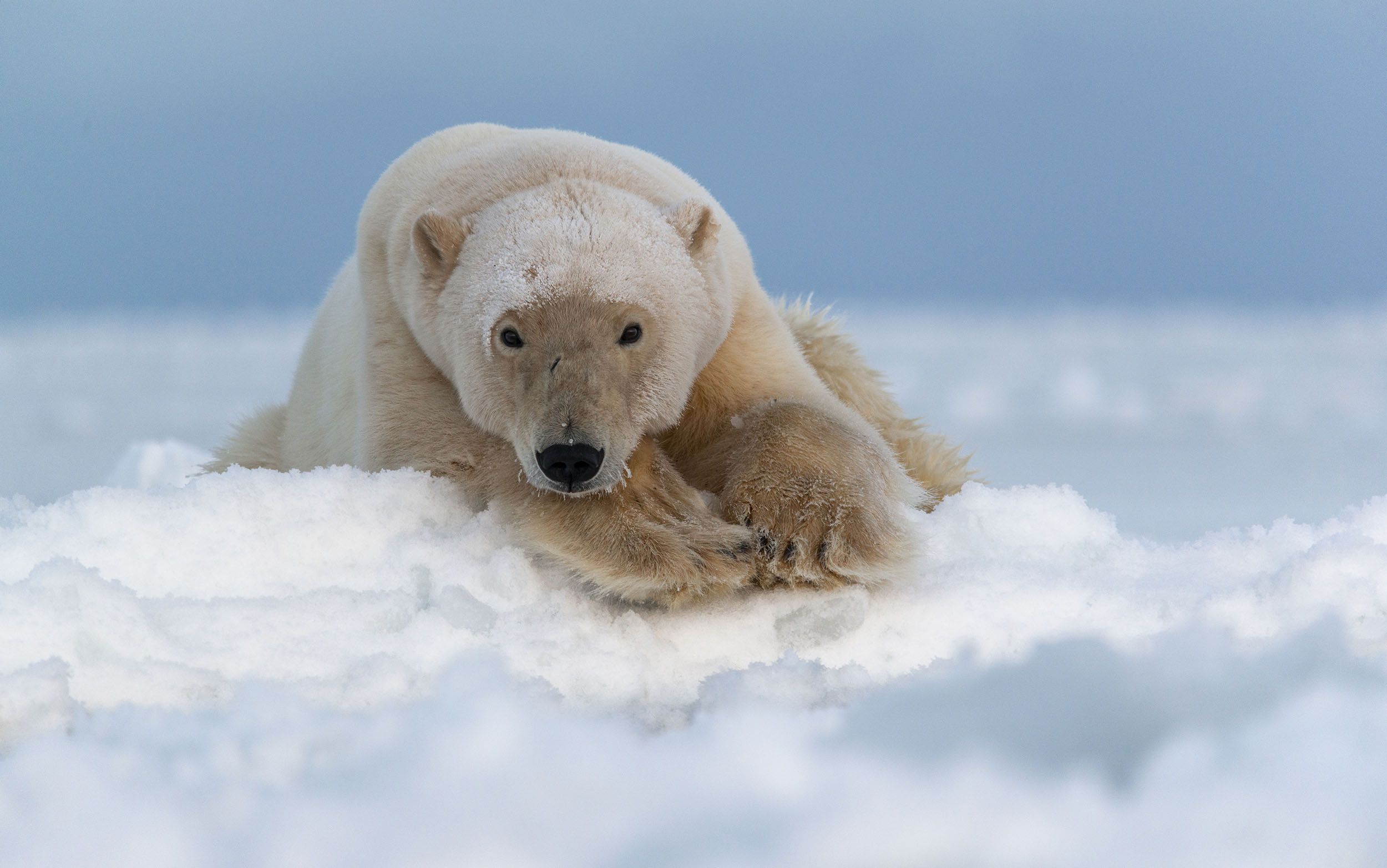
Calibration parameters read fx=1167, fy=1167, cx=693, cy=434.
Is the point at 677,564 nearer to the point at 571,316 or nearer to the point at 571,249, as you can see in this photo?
the point at 571,316

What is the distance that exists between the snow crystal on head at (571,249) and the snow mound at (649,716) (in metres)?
0.81

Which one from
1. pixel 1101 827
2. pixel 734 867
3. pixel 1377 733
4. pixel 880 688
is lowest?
pixel 734 867

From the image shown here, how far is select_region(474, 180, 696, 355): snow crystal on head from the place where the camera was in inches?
130

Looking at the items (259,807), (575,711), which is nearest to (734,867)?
(259,807)

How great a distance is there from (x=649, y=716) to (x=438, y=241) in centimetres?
189

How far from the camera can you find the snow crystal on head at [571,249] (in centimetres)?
331

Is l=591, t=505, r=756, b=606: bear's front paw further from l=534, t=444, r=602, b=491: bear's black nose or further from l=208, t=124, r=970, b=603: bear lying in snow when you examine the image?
l=534, t=444, r=602, b=491: bear's black nose

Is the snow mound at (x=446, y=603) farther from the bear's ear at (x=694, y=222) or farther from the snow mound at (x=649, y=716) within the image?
the bear's ear at (x=694, y=222)

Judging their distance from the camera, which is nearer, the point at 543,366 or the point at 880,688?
the point at 880,688

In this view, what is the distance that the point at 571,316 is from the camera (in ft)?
10.7

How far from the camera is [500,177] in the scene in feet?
12.6

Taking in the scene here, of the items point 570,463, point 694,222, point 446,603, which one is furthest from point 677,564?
point 694,222

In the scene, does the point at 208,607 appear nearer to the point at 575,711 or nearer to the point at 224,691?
the point at 224,691

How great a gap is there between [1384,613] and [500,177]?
2.80 m
